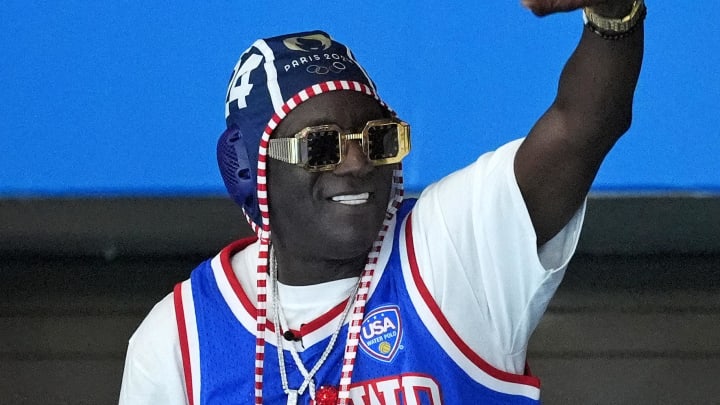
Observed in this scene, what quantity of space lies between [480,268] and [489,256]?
3 centimetres

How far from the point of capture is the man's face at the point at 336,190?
1339mm

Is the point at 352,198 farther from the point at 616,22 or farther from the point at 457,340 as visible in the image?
the point at 616,22

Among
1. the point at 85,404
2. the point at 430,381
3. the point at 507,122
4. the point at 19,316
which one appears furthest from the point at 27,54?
the point at 430,381

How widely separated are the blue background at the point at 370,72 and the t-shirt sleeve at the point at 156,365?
2.64 feet

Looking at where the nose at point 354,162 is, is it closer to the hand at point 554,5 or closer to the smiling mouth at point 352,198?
the smiling mouth at point 352,198

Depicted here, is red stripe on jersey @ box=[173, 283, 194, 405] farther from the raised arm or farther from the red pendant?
the raised arm

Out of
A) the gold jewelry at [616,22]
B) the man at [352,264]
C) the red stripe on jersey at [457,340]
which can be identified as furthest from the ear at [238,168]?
the gold jewelry at [616,22]

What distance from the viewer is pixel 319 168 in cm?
134

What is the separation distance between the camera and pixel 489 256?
4.26ft

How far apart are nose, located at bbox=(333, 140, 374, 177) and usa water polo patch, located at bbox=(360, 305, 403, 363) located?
0.17 metres

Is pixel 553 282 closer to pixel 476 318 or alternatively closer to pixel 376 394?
pixel 476 318

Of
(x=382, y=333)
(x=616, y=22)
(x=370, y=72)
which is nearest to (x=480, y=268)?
(x=382, y=333)

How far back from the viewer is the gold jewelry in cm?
106

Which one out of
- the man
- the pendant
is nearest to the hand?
the man
